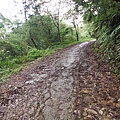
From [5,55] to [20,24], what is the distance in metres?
5.83

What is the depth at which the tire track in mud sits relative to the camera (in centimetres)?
277

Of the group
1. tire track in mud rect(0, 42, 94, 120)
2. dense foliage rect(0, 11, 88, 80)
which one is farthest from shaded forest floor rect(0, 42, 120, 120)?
dense foliage rect(0, 11, 88, 80)

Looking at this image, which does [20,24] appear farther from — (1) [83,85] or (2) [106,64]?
(1) [83,85]

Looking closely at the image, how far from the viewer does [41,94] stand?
3.54 m

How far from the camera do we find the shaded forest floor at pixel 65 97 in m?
2.69

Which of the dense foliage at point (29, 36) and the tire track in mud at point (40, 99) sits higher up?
the dense foliage at point (29, 36)

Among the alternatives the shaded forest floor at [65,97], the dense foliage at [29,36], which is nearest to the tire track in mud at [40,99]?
the shaded forest floor at [65,97]

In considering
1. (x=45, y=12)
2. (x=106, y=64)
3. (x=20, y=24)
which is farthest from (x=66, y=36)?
A: (x=106, y=64)

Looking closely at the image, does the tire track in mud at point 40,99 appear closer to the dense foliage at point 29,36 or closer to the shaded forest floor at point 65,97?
the shaded forest floor at point 65,97

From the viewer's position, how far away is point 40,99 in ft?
10.9

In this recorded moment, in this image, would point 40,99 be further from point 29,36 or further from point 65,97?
point 29,36

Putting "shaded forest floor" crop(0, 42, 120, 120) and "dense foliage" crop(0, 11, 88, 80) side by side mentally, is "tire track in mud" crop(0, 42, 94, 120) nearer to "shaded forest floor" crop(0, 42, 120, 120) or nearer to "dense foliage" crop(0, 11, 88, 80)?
"shaded forest floor" crop(0, 42, 120, 120)

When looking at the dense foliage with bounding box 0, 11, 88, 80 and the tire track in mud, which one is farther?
the dense foliage with bounding box 0, 11, 88, 80

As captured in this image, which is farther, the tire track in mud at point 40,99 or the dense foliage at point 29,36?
the dense foliage at point 29,36
